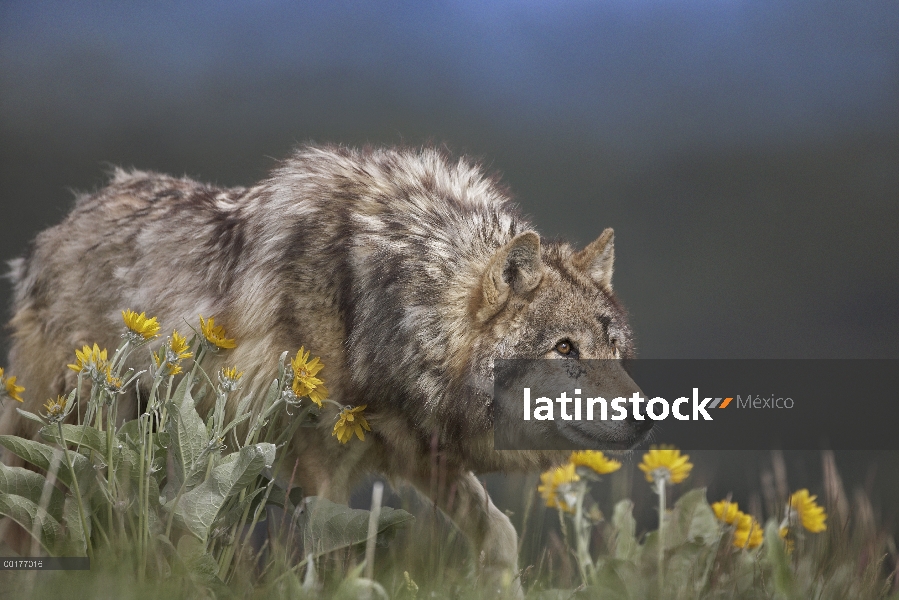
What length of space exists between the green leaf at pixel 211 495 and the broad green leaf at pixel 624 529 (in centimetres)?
149

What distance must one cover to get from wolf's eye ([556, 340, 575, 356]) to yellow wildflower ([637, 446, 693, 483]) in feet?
1.58

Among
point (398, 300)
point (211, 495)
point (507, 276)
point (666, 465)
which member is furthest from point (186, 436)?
point (666, 465)

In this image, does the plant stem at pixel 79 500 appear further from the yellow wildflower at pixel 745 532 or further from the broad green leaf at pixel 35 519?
the yellow wildflower at pixel 745 532

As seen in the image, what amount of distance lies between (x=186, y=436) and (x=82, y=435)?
1.06ft

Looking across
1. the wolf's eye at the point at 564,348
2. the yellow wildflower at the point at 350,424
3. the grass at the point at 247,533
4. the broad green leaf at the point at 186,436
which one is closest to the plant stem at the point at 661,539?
the grass at the point at 247,533

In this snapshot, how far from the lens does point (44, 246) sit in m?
4.78

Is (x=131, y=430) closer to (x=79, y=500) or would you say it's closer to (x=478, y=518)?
(x=79, y=500)

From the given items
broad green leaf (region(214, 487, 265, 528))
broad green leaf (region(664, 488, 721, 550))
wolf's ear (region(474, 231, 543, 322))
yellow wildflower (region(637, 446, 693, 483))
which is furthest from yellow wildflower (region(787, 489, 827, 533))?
broad green leaf (region(214, 487, 265, 528))

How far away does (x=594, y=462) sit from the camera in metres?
3.32

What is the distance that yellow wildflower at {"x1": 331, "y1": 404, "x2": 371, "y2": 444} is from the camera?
326cm

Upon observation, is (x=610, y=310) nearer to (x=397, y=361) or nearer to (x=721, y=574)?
(x=397, y=361)

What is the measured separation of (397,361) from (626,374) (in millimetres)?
905

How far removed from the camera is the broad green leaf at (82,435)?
106 inches

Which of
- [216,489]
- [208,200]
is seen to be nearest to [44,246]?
[208,200]
